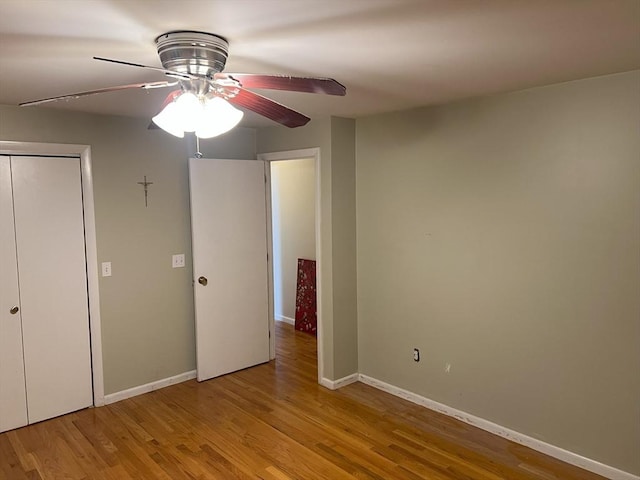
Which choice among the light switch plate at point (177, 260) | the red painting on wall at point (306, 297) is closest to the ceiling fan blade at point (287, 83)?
the light switch plate at point (177, 260)

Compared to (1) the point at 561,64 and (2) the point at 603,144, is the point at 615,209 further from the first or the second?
(1) the point at 561,64

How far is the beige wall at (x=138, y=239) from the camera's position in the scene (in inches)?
146

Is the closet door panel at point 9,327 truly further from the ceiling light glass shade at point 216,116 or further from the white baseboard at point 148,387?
the ceiling light glass shade at point 216,116

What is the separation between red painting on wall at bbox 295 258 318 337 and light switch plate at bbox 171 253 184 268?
1.84 meters

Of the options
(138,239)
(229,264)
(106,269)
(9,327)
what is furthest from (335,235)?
(9,327)

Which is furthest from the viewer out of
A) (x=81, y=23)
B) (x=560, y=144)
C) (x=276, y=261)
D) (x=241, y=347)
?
(x=276, y=261)

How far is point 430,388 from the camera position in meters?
3.72

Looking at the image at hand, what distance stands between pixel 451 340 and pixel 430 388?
0.45 meters

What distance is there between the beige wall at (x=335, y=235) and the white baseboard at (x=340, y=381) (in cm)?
3

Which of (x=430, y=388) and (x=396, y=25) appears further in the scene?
(x=430, y=388)

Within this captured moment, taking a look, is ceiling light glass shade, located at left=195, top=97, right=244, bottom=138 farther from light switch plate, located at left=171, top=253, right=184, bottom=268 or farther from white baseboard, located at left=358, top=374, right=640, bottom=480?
white baseboard, located at left=358, top=374, right=640, bottom=480

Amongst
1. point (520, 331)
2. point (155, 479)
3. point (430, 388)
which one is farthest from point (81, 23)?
point (430, 388)

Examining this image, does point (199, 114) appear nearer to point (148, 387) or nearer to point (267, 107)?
point (267, 107)

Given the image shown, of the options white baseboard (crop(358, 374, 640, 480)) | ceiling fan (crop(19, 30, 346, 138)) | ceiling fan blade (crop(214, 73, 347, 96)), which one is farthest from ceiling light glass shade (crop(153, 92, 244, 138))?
white baseboard (crop(358, 374, 640, 480))
